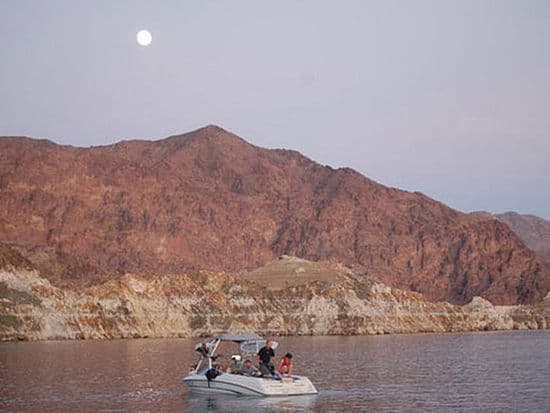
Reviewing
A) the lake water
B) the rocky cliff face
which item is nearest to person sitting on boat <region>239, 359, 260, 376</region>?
the lake water

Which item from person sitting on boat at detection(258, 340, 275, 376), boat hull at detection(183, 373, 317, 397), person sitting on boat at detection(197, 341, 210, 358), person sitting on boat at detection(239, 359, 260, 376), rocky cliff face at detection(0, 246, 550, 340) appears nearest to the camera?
boat hull at detection(183, 373, 317, 397)

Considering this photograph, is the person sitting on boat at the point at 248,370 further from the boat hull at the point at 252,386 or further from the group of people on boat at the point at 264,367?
the boat hull at the point at 252,386

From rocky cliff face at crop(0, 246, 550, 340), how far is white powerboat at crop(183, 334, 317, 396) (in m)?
89.9

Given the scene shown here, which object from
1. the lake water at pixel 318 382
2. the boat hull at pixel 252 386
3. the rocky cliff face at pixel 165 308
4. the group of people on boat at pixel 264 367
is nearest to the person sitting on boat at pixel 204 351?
the boat hull at pixel 252 386

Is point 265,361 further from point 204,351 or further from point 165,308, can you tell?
point 165,308

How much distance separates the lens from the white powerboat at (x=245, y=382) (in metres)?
56.1

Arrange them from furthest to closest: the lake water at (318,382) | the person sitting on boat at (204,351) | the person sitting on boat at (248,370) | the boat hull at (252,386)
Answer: the person sitting on boat at (204,351) → the person sitting on boat at (248,370) → the boat hull at (252,386) → the lake water at (318,382)

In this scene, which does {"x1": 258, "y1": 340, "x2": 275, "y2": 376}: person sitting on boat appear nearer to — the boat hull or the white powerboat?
the white powerboat

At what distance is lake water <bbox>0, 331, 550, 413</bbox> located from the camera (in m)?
53.2

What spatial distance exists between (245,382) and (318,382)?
43.4 ft

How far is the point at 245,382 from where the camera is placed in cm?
5672

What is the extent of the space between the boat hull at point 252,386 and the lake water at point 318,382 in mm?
548

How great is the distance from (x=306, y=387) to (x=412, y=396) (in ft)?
22.4

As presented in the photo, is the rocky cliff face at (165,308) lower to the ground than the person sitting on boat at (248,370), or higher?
higher
